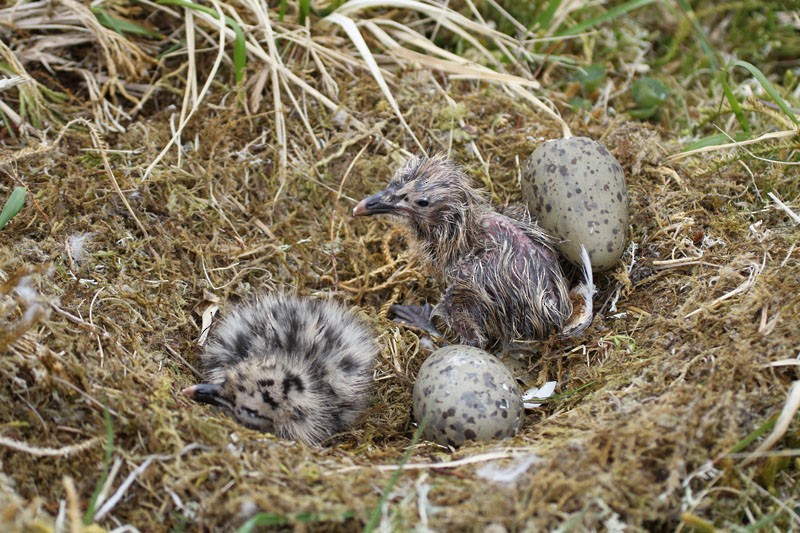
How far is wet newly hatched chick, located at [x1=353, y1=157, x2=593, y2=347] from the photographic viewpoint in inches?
126

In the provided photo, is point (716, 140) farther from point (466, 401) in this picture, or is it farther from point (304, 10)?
point (304, 10)

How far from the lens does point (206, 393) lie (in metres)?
2.76

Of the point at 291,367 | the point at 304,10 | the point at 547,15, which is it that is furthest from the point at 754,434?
the point at 304,10

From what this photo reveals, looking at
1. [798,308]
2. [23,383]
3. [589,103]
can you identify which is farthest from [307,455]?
[589,103]

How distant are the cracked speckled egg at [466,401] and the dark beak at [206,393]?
755 millimetres

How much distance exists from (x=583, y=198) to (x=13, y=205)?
7.80ft

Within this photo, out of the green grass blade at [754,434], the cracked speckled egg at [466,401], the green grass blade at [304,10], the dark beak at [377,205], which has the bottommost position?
the cracked speckled egg at [466,401]

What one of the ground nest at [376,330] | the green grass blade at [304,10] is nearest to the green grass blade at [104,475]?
the ground nest at [376,330]

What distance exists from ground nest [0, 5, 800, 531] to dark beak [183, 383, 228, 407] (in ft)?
0.20

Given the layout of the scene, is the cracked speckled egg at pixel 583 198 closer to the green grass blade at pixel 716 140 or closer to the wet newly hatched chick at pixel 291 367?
the green grass blade at pixel 716 140

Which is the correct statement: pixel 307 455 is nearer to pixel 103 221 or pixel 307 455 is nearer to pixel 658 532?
pixel 658 532

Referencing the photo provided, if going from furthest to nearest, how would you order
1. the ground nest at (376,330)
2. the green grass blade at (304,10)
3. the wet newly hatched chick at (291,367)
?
the green grass blade at (304,10), the wet newly hatched chick at (291,367), the ground nest at (376,330)

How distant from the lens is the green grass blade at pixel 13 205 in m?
2.97

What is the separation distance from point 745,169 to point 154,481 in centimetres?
293
